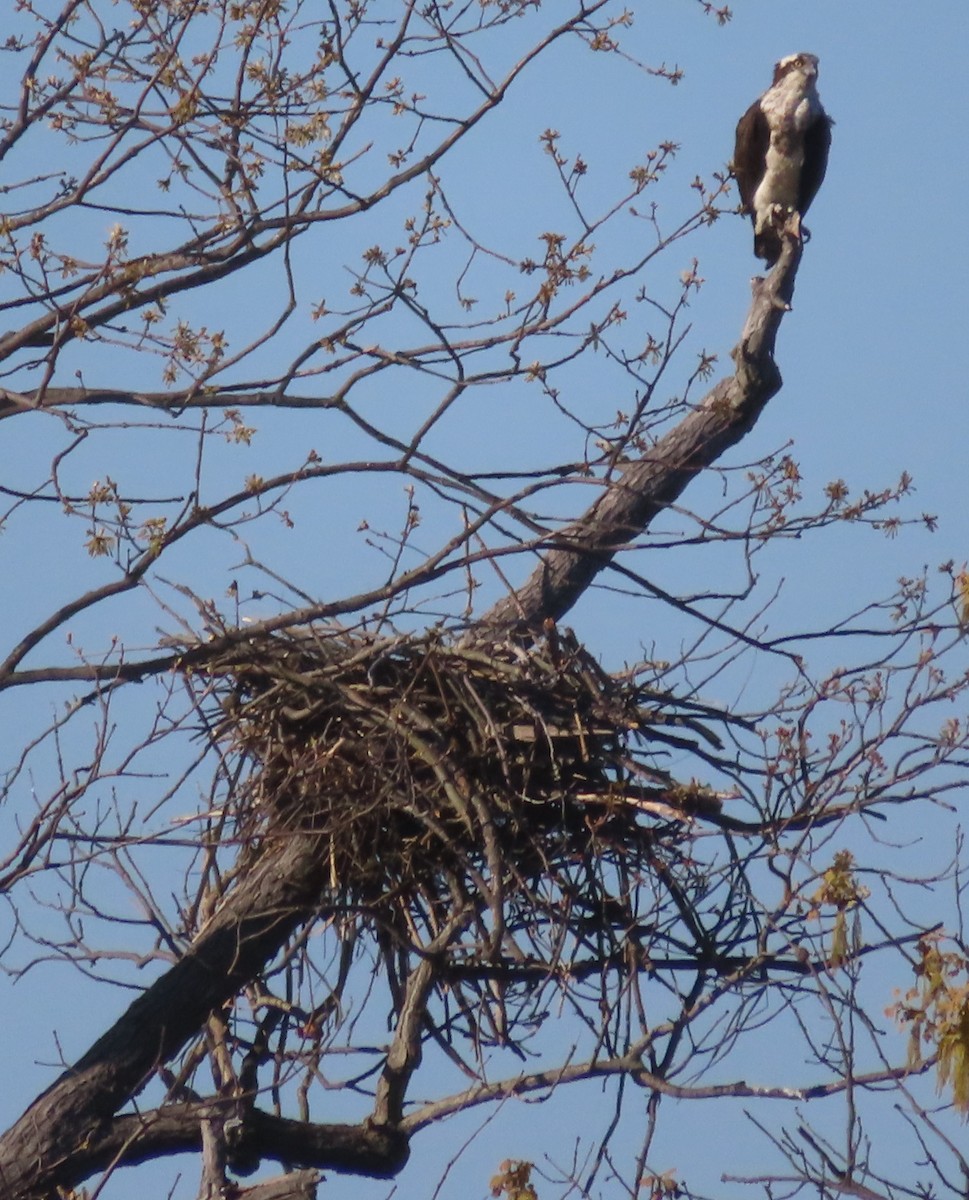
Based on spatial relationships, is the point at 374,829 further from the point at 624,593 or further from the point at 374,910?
the point at 624,593

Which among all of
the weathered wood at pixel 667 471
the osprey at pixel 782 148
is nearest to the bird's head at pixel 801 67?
the osprey at pixel 782 148

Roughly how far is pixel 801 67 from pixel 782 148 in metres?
0.65

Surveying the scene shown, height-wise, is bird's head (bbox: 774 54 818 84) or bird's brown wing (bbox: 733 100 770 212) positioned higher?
bird's head (bbox: 774 54 818 84)

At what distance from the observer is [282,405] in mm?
4531

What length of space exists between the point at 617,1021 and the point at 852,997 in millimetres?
594

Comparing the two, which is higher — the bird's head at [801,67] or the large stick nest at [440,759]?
the bird's head at [801,67]

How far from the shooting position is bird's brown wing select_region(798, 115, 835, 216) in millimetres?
7391

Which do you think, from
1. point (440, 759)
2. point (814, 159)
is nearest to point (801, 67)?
point (814, 159)

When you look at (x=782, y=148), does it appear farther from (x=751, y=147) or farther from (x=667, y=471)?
(x=667, y=471)

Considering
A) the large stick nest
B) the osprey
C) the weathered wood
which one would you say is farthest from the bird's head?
the large stick nest

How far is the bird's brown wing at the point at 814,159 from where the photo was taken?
7391mm

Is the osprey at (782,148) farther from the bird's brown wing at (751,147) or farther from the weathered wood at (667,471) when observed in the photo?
the weathered wood at (667,471)

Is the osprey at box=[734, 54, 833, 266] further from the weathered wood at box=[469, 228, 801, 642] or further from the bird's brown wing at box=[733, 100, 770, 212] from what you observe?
the weathered wood at box=[469, 228, 801, 642]

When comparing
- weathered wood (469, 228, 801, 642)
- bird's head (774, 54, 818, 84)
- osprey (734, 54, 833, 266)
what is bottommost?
weathered wood (469, 228, 801, 642)
